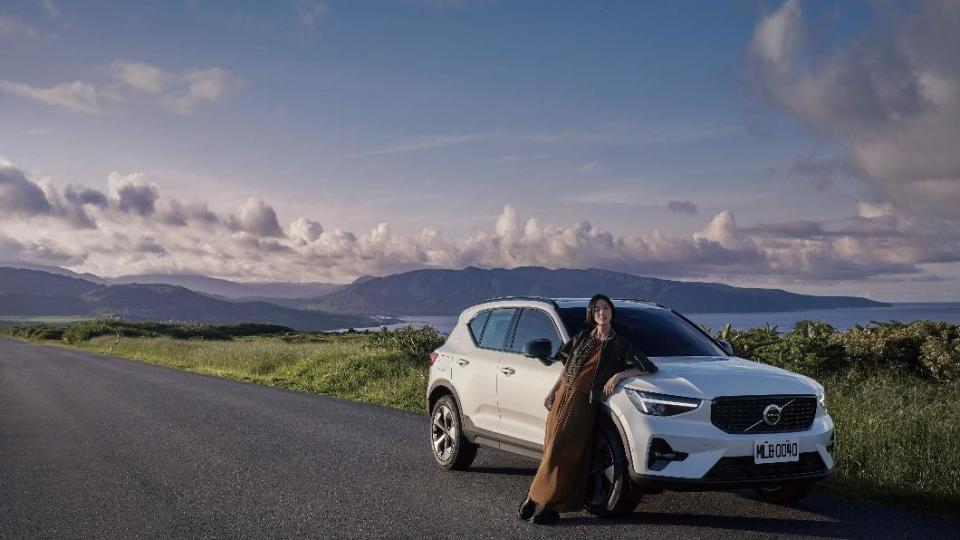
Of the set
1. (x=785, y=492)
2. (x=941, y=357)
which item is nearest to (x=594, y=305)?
(x=785, y=492)

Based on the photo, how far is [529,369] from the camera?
793cm

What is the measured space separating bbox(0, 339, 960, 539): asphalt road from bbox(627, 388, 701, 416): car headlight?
88 centimetres

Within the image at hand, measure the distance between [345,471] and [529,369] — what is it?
2.53 metres

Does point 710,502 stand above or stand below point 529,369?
below

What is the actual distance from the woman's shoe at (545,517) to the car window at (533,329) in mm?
1566

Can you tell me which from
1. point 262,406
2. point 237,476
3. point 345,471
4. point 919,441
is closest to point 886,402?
point 919,441

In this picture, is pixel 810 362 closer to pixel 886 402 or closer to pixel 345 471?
pixel 886 402

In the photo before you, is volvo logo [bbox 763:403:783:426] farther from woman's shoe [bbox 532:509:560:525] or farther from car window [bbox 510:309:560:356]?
car window [bbox 510:309:560:356]

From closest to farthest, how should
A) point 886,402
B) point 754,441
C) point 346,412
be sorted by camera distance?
point 754,441 → point 886,402 → point 346,412

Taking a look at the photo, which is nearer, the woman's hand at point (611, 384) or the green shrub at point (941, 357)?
the woman's hand at point (611, 384)

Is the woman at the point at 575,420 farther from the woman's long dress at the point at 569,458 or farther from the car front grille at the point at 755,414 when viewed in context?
the car front grille at the point at 755,414

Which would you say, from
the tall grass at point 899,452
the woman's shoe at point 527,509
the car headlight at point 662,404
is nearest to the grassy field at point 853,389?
the tall grass at point 899,452

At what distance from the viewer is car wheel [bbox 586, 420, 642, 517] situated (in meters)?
6.68

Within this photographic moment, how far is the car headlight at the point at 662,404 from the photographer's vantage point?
21.2ft
